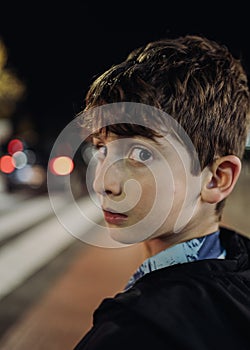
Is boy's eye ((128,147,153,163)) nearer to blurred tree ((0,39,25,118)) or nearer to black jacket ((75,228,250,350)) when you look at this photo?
black jacket ((75,228,250,350))

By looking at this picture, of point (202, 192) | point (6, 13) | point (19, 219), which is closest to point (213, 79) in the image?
point (202, 192)

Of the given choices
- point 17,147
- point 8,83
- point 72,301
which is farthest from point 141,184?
point 17,147

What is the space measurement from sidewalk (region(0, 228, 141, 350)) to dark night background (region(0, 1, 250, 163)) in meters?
1.54

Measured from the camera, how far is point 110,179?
909 millimetres

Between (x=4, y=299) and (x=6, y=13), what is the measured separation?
2.29m

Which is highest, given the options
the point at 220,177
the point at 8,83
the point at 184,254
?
the point at 8,83

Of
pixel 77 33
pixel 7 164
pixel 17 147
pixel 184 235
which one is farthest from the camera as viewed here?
pixel 17 147

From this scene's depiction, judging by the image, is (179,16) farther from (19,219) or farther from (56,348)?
(19,219)

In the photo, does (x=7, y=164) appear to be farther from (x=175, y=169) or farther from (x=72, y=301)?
(x=175, y=169)

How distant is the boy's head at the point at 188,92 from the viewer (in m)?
0.91

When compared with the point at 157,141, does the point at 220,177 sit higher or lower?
lower

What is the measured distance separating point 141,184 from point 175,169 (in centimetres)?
7

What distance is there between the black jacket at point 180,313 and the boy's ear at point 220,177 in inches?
5.2

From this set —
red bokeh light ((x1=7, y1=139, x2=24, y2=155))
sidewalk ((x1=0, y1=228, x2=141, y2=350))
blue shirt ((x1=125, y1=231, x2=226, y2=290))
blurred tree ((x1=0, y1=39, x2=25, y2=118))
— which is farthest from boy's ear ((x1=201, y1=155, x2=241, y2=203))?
red bokeh light ((x1=7, y1=139, x2=24, y2=155))
